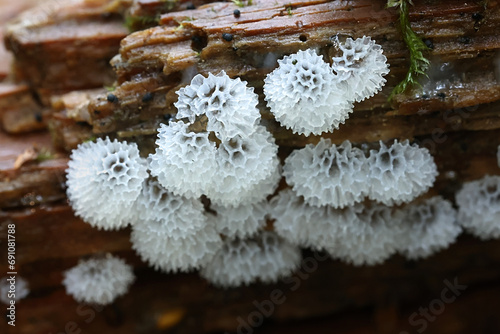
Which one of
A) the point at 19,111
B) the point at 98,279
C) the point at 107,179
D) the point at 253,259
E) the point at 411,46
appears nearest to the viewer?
the point at 411,46

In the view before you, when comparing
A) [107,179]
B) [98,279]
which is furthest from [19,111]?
[98,279]

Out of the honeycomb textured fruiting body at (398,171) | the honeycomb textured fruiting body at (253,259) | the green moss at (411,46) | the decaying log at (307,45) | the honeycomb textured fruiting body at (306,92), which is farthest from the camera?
the honeycomb textured fruiting body at (253,259)

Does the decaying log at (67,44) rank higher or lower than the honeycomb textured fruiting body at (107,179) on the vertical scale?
higher

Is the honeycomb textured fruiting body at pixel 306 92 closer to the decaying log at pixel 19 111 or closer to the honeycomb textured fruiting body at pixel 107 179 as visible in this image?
the honeycomb textured fruiting body at pixel 107 179

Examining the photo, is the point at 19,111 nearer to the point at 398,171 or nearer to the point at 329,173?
the point at 329,173

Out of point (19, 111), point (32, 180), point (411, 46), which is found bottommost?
point (32, 180)

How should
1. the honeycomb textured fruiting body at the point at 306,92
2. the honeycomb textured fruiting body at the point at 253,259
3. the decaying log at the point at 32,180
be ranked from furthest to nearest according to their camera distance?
the honeycomb textured fruiting body at the point at 253,259
the decaying log at the point at 32,180
the honeycomb textured fruiting body at the point at 306,92

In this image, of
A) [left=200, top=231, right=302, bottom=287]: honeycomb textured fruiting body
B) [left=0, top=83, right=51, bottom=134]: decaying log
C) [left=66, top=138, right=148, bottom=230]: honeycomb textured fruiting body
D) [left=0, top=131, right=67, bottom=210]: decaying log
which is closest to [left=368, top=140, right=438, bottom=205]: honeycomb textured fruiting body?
[left=200, top=231, right=302, bottom=287]: honeycomb textured fruiting body

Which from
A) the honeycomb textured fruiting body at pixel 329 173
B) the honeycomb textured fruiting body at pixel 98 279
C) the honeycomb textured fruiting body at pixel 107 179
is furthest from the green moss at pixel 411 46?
the honeycomb textured fruiting body at pixel 98 279

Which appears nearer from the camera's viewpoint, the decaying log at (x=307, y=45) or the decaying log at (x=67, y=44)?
the decaying log at (x=307, y=45)

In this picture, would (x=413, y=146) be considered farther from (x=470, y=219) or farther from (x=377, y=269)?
(x=377, y=269)
